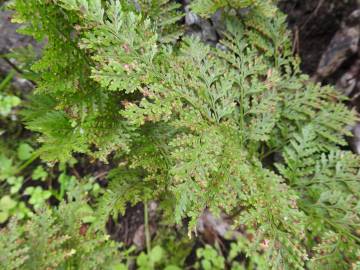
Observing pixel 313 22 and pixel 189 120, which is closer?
pixel 189 120

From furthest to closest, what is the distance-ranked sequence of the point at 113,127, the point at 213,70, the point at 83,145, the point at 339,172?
the point at 339,172
the point at 213,70
the point at 113,127
the point at 83,145

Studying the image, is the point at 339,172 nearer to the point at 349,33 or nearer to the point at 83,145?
the point at 349,33

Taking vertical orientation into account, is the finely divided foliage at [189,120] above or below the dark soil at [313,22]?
below

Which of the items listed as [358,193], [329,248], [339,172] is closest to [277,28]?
[339,172]

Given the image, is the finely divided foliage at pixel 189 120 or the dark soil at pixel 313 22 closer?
the finely divided foliage at pixel 189 120
